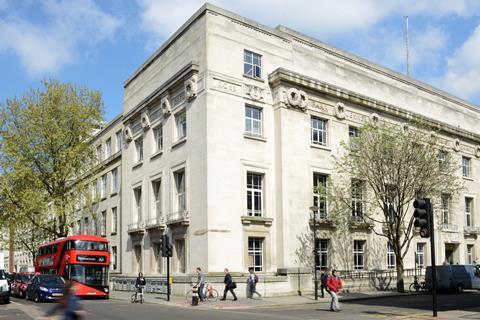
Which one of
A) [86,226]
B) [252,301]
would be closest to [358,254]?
[252,301]

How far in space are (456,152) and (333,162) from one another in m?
15.7

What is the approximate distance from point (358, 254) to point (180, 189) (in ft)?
40.7

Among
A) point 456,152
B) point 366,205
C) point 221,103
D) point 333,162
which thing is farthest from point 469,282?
point 221,103

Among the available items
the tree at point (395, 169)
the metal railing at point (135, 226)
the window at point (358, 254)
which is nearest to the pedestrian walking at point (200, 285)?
the tree at point (395, 169)

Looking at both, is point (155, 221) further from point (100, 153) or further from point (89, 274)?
point (100, 153)

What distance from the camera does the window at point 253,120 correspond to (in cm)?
3334

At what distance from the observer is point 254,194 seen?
32.9 metres

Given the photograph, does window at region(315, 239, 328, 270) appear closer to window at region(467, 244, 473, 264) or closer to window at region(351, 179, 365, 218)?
window at region(351, 179, 365, 218)

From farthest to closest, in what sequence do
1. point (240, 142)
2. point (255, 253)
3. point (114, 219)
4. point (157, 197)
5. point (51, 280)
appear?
point (114, 219), point (157, 197), point (240, 142), point (255, 253), point (51, 280)

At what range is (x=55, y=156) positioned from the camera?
41.9m

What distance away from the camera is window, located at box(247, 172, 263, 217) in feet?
107

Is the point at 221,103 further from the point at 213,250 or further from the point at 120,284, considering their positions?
the point at 120,284

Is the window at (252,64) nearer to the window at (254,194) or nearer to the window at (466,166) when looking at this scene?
the window at (254,194)

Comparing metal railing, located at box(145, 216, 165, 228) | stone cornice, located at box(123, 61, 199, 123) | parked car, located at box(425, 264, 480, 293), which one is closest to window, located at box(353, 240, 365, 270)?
parked car, located at box(425, 264, 480, 293)
